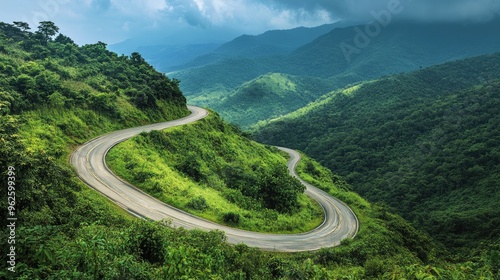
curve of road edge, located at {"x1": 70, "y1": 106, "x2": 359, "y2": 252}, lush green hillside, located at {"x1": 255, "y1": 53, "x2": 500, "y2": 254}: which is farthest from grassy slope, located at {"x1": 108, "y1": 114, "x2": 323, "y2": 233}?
lush green hillside, located at {"x1": 255, "y1": 53, "x2": 500, "y2": 254}

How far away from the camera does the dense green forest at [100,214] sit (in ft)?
38.7

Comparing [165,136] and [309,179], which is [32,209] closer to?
[165,136]

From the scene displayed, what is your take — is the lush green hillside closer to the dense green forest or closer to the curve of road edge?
the dense green forest

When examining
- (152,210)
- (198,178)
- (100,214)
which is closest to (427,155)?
(198,178)

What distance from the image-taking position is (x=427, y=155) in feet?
435

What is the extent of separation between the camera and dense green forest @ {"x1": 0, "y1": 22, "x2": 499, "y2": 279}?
11.8 m

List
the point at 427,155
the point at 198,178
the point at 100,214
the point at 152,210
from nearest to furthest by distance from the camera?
1. the point at 100,214
2. the point at 152,210
3. the point at 198,178
4. the point at 427,155

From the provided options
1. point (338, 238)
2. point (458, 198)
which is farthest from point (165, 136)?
point (458, 198)

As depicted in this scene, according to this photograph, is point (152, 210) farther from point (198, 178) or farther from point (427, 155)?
point (427, 155)

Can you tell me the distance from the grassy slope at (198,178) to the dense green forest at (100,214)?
7177 millimetres

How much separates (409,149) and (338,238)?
357 ft

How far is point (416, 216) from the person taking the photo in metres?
93.9

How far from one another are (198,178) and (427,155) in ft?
382

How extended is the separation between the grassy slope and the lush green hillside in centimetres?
4707
